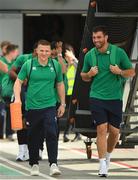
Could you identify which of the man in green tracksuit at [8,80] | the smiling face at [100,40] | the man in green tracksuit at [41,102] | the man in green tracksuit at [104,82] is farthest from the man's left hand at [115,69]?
the man in green tracksuit at [8,80]

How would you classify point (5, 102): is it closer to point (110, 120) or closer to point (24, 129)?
point (24, 129)

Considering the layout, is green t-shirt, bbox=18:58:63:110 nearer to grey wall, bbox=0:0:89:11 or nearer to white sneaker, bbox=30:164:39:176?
white sneaker, bbox=30:164:39:176

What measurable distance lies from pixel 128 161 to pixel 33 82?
2.61m

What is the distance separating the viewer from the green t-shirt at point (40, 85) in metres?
10.3

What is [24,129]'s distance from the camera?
12148mm

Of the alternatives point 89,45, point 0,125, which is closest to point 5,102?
point 0,125

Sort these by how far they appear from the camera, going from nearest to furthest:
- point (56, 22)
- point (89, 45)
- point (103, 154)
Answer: point (103, 154), point (89, 45), point (56, 22)

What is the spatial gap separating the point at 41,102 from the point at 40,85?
230 millimetres

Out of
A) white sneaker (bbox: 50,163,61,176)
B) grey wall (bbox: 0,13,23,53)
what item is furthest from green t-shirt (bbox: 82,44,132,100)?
grey wall (bbox: 0,13,23,53)

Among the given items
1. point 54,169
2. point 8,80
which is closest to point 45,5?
point 8,80

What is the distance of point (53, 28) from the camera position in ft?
72.0

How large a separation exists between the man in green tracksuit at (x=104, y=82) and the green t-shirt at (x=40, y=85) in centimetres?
48

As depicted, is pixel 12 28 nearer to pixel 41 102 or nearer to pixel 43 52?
pixel 43 52

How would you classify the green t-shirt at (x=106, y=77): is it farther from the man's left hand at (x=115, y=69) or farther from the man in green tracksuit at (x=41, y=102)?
the man in green tracksuit at (x=41, y=102)
